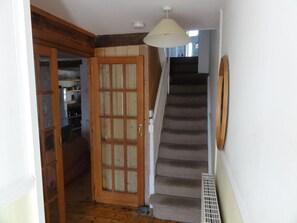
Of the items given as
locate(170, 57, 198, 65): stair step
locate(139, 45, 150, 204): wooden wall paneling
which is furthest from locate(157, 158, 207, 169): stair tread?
locate(170, 57, 198, 65): stair step

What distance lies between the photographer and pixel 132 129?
3039mm

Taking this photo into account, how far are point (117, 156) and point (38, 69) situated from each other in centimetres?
166

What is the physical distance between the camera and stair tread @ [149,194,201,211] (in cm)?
270

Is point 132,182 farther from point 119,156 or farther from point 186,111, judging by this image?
point 186,111

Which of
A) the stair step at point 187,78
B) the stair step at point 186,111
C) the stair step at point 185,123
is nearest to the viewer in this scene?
the stair step at point 185,123

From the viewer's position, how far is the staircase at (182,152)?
2.76m

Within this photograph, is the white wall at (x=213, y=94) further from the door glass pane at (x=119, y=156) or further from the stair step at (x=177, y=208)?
the door glass pane at (x=119, y=156)

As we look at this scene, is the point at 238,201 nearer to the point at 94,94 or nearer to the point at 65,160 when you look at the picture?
the point at 94,94

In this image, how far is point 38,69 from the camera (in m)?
2.01

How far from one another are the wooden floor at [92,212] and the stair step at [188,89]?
2.44 metres

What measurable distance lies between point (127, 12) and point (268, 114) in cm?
192

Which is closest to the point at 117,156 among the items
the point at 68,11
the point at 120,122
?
the point at 120,122

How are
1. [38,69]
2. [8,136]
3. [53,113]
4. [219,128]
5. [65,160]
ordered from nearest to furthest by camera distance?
1. [8,136]
2. [219,128]
3. [38,69]
4. [53,113]
5. [65,160]

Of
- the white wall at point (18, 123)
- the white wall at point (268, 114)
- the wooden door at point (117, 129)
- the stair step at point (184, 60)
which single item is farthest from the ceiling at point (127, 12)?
the stair step at point (184, 60)
